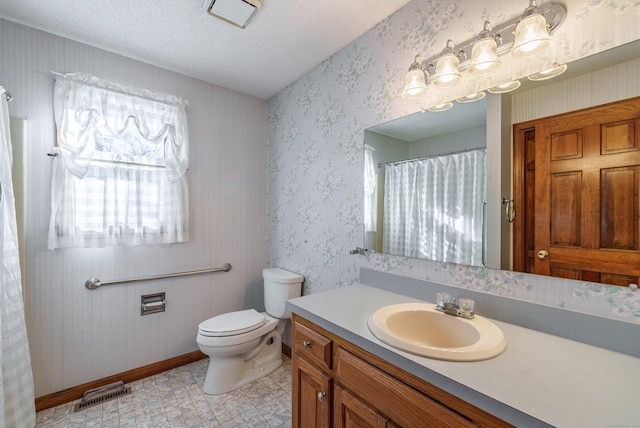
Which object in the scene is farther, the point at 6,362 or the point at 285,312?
the point at 285,312

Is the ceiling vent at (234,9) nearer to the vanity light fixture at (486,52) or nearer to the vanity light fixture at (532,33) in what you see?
the vanity light fixture at (486,52)

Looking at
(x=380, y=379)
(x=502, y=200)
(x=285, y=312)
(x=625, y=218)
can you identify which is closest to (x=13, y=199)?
(x=285, y=312)

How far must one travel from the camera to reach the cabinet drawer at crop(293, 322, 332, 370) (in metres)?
1.10

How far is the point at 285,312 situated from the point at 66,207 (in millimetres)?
1607

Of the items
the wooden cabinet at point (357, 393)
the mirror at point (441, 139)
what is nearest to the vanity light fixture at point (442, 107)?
the mirror at point (441, 139)

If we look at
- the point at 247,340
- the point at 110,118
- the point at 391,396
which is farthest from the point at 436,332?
the point at 110,118

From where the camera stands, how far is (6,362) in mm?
1369

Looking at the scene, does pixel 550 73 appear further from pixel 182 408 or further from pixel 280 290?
pixel 182 408

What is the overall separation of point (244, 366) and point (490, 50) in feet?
7.67

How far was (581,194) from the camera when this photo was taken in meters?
0.90

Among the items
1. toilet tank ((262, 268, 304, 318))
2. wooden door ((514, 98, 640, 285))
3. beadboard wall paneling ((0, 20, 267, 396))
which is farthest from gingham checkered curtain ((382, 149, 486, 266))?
beadboard wall paneling ((0, 20, 267, 396))

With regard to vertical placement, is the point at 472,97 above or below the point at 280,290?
above

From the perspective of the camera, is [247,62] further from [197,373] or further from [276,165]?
[197,373]

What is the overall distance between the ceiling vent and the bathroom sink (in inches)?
65.0
